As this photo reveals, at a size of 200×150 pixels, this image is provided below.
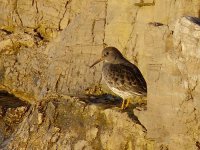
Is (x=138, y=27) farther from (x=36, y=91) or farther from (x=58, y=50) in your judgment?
(x=36, y=91)

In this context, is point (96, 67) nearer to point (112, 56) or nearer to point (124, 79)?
point (112, 56)

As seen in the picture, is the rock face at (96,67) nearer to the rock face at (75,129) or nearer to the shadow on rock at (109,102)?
the rock face at (75,129)

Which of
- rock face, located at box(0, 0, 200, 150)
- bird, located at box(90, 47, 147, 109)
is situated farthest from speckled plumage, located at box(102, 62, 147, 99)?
rock face, located at box(0, 0, 200, 150)

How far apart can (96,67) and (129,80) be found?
3232 millimetres

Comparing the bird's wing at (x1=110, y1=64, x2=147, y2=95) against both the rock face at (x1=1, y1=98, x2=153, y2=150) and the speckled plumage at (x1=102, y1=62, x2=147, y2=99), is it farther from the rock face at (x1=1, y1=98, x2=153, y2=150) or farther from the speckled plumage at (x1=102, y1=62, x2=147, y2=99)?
the rock face at (x1=1, y1=98, x2=153, y2=150)

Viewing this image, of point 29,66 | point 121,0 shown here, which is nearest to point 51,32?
point 29,66

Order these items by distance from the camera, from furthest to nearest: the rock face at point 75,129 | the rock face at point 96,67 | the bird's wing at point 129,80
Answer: the bird's wing at point 129,80 < the rock face at point 75,129 < the rock face at point 96,67

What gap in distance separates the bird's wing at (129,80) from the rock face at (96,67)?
1.39 ft

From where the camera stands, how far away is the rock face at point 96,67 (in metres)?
11.2

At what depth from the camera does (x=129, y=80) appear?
42.8 ft

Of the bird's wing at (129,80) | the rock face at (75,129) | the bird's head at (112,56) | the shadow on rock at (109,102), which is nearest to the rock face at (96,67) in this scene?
the rock face at (75,129)

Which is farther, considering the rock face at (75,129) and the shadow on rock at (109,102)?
the shadow on rock at (109,102)

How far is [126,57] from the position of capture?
50.8 ft

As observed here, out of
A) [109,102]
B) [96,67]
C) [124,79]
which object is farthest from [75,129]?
[96,67]
